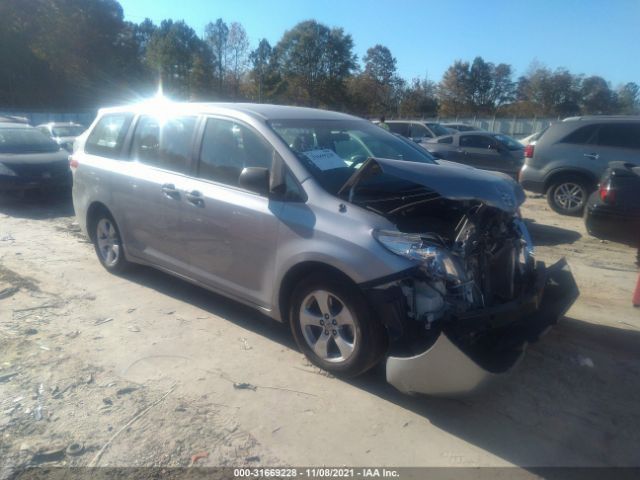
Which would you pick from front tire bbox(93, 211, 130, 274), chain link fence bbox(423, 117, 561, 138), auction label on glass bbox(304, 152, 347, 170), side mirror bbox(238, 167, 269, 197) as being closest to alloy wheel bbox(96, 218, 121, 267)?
front tire bbox(93, 211, 130, 274)

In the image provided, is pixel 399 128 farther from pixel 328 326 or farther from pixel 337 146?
pixel 328 326

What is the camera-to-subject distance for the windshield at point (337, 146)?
3.67m

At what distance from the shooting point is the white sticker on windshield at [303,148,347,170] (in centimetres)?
369

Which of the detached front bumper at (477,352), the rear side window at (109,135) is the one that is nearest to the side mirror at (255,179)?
the detached front bumper at (477,352)

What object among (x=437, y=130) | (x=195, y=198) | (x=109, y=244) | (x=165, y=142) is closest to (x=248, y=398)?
(x=195, y=198)

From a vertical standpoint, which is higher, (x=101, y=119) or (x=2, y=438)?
(x=101, y=119)

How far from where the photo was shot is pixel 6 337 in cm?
403

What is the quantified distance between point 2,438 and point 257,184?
7.10ft

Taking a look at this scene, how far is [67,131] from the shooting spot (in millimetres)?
17469

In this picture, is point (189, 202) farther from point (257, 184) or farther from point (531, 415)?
point (531, 415)

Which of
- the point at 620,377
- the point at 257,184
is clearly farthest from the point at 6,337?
the point at 620,377

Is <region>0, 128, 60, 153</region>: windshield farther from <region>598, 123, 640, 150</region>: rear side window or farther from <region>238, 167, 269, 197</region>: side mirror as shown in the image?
<region>598, 123, 640, 150</region>: rear side window

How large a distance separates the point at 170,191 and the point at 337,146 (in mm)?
1501

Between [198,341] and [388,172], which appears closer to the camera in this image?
[388,172]
